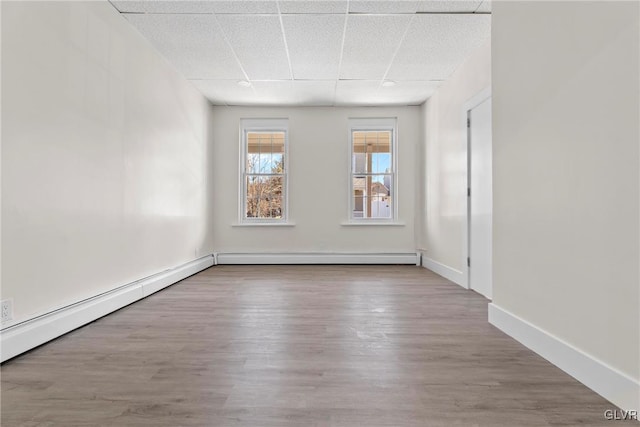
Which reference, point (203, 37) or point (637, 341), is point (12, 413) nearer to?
point (637, 341)

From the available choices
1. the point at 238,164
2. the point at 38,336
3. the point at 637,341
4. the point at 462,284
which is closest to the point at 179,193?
the point at 238,164

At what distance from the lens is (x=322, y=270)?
555 centimetres

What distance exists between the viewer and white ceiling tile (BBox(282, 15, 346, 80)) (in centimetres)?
341

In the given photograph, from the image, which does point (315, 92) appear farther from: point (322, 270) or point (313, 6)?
point (322, 270)

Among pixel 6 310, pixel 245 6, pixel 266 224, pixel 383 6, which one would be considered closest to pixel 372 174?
pixel 266 224

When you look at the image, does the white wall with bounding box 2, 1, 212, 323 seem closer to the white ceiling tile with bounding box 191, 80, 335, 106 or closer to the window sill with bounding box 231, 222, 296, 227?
the white ceiling tile with bounding box 191, 80, 335, 106

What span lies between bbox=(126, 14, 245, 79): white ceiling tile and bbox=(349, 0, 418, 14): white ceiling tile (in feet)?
4.25

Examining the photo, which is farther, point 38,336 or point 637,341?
point 38,336

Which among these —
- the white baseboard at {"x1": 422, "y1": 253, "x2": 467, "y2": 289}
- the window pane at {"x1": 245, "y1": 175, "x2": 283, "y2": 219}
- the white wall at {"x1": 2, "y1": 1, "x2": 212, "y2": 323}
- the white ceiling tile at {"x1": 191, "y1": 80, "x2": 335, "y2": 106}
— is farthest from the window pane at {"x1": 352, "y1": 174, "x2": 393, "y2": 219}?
the white wall at {"x1": 2, "y1": 1, "x2": 212, "y2": 323}

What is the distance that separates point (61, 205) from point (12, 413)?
1429 millimetres

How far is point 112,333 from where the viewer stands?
2564 millimetres

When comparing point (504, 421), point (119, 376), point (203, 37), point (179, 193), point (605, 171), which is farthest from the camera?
point (179, 193)

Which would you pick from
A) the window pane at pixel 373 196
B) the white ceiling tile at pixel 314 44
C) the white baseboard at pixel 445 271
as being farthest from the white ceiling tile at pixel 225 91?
the white baseboard at pixel 445 271

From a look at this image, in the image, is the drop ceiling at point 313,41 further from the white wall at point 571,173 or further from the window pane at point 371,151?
the window pane at point 371,151
